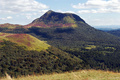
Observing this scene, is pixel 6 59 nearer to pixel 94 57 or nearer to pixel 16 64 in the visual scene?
pixel 16 64

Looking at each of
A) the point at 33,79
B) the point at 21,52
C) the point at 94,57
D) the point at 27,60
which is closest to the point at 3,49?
the point at 21,52

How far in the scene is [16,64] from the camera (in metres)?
83.7

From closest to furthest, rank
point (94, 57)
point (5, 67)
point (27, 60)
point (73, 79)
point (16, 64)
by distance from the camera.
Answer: point (73, 79)
point (5, 67)
point (16, 64)
point (27, 60)
point (94, 57)

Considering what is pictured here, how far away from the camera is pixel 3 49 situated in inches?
4141

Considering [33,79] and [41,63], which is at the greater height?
[33,79]

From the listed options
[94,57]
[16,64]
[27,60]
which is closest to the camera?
[16,64]

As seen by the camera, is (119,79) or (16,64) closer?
(119,79)

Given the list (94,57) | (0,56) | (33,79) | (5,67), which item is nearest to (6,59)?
(0,56)

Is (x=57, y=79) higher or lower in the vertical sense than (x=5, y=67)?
higher

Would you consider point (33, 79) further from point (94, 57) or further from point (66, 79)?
point (94, 57)

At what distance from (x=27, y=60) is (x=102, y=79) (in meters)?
86.1

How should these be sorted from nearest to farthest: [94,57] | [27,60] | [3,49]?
1. [27,60]
2. [3,49]
3. [94,57]

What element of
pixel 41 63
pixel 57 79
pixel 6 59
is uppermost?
pixel 57 79

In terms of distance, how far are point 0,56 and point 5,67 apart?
52.7 ft
